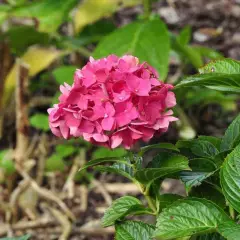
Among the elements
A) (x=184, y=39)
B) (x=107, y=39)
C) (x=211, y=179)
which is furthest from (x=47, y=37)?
(x=211, y=179)

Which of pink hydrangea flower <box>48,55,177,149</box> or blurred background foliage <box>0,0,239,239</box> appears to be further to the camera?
blurred background foliage <box>0,0,239,239</box>

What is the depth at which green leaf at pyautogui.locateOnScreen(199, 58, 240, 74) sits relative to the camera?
3.24 feet

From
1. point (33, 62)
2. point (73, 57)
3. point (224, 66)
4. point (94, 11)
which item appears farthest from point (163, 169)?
point (73, 57)

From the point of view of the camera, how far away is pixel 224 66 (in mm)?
997

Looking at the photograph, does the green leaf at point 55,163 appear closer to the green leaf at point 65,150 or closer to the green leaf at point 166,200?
the green leaf at point 65,150

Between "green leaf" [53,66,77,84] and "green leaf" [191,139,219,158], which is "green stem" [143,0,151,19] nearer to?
"green leaf" [53,66,77,84]

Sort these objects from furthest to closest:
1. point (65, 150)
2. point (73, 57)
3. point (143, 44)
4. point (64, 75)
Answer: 1. point (73, 57)
2. point (65, 150)
3. point (64, 75)
4. point (143, 44)

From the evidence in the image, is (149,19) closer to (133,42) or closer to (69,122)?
(133,42)

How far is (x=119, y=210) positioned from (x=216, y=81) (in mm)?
268

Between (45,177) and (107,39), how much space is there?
0.72 meters

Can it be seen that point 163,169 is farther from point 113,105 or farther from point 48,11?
point 48,11

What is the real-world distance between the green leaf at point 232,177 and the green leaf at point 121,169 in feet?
0.58

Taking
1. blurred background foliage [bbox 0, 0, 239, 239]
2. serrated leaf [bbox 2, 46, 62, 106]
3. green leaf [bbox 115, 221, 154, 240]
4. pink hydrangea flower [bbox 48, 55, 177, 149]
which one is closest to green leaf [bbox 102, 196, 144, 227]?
green leaf [bbox 115, 221, 154, 240]

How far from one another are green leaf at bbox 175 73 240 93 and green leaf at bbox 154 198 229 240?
0.18m
